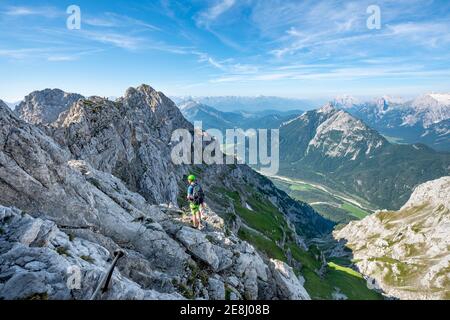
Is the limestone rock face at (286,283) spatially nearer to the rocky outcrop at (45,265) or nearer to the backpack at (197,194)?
the backpack at (197,194)

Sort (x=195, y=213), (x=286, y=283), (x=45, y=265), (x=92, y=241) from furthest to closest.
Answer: (x=286, y=283) < (x=195, y=213) < (x=92, y=241) < (x=45, y=265)

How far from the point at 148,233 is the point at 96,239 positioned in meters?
7.36

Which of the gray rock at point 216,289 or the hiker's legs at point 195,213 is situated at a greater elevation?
the hiker's legs at point 195,213

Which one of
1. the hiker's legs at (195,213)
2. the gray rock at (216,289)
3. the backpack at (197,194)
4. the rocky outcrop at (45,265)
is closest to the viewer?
the rocky outcrop at (45,265)

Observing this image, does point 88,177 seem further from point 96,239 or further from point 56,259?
point 56,259

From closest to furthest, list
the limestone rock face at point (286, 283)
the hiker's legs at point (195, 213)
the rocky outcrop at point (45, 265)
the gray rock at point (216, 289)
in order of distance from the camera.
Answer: the rocky outcrop at point (45, 265) → the gray rock at point (216, 289) → the hiker's legs at point (195, 213) → the limestone rock face at point (286, 283)

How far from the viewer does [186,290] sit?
97.8 feet

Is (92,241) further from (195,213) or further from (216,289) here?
(195,213)

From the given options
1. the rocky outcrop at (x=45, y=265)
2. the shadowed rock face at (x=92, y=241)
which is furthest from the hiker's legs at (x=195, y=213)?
the rocky outcrop at (x=45, y=265)

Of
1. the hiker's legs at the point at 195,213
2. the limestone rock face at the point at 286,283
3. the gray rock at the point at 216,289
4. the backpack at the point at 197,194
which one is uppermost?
the backpack at the point at 197,194

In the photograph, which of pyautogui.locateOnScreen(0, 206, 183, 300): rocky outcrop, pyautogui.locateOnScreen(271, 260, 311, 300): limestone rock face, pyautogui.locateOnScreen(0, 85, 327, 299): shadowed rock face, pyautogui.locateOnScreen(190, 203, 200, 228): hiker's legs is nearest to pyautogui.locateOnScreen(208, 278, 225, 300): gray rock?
pyautogui.locateOnScreen(0, 85, 327, 299): shadowed rock face

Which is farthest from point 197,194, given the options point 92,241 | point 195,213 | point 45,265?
point 45,265

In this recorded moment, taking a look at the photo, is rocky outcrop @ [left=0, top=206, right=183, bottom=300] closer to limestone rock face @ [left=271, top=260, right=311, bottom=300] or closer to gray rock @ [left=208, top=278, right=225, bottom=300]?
gray rock @ [left=208, top=278, right=225, bottom=300]
